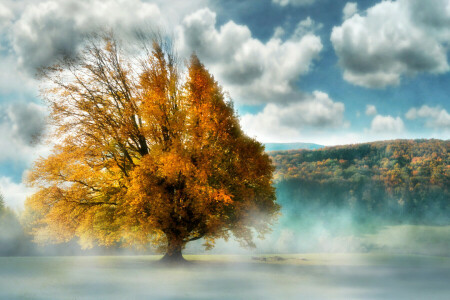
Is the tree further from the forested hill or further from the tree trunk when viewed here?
the forested hill

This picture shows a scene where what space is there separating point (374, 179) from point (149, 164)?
83.0 metres

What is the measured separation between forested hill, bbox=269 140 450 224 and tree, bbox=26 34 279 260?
59264 millimetres

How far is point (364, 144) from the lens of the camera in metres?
100

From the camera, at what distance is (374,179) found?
3585 inches

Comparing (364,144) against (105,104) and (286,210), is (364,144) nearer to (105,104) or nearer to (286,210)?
(286,210)

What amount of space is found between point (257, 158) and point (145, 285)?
11.0 m

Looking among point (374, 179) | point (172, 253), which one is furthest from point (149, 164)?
point (374, 179)

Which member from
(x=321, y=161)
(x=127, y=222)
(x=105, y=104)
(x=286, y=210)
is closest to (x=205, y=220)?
(x=127, y=222)

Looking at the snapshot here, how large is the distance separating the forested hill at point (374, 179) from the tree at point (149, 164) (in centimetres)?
5926

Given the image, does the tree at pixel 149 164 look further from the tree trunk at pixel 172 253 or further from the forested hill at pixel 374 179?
the forested hill at pixel 374 179

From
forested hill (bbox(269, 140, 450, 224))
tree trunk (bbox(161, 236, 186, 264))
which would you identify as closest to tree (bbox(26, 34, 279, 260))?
tree trunk (bbox(161, 236, 186, 264))

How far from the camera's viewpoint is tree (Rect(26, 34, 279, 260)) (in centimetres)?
2052

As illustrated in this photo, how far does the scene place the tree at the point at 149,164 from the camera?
67.3ft

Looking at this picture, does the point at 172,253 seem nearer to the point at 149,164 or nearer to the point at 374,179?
the point at 149,164
